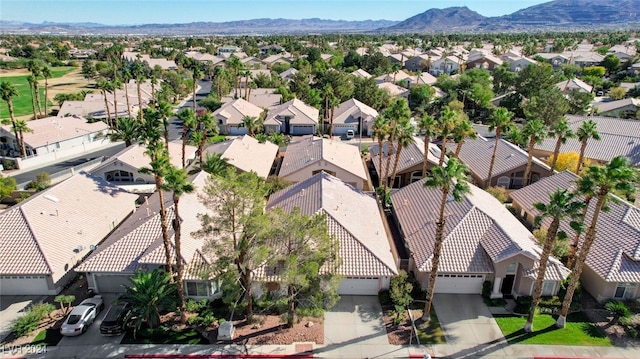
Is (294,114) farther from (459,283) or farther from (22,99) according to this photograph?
(22,99)

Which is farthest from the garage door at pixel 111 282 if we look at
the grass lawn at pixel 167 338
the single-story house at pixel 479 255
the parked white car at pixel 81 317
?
the single-story house at pixel 479 255

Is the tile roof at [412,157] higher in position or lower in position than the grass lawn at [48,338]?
higher

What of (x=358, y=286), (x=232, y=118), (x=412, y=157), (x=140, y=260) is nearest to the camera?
(x=140, y=260)

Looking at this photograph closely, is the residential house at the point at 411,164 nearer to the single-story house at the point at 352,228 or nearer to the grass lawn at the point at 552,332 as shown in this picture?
the single-story house at the point at 352,228

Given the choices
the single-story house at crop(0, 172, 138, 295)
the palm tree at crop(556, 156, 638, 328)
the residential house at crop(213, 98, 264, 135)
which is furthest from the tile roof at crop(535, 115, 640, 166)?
the single-story house at crop(0, 172, 138, 295)

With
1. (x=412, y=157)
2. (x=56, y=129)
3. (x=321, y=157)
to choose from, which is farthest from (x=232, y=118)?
(x=412, y=157)

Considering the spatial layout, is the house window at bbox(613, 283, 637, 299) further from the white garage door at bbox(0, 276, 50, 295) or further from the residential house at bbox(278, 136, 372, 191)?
the white garage door at bbox(0, 276, 50, 295)
